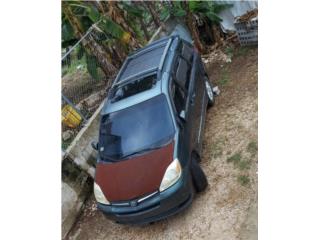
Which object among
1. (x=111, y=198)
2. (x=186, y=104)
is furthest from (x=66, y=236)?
(x=186, y=104)

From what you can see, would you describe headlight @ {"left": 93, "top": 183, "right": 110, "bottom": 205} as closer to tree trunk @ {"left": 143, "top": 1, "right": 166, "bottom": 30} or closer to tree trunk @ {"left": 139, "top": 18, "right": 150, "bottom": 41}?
tree trunk @ {"left": 139, "top": 18, "right": 150, "bottom": 41}

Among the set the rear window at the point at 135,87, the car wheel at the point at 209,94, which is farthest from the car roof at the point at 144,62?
the car wheel at the point at 209,94

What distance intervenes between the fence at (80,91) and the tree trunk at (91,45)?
3.2 inches

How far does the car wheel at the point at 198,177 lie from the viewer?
561 centimetres

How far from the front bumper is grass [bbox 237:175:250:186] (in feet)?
2.66

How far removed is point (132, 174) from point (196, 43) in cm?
576

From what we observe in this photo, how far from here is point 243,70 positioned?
8719 mm

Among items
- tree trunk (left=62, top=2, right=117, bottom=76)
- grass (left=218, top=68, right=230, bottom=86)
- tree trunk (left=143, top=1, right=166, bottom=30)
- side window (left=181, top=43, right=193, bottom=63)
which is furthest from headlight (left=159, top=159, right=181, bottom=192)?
tree trunk (left=143, top=1, right=166, bottom=30)

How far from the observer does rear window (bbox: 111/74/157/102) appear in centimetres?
622

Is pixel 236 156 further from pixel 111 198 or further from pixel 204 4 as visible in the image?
A: pixel 204 4

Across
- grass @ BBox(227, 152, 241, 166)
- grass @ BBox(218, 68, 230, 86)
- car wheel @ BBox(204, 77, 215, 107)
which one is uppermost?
car wheel @ BBox(204, 77, 215, 107)

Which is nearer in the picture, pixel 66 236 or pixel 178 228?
pixel 178 228

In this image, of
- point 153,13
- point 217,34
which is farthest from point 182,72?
point 153,13

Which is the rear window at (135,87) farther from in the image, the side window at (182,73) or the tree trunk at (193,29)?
the tree trunk at (193,29)
